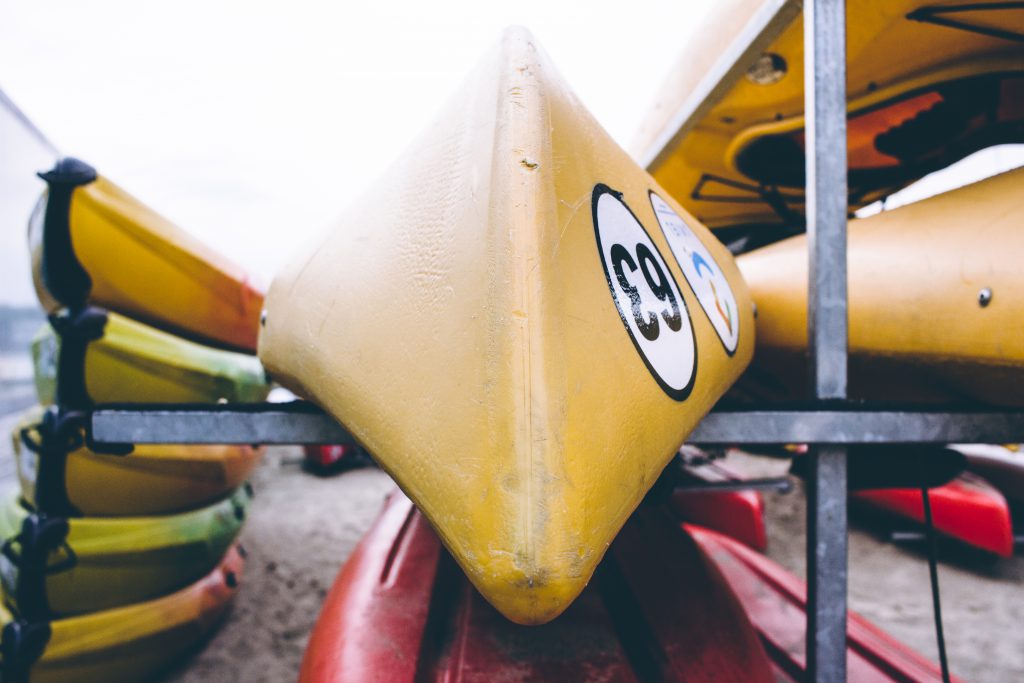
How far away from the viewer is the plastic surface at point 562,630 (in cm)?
81

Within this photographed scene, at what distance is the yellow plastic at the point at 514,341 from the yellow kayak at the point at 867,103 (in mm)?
668

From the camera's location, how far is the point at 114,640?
144cm

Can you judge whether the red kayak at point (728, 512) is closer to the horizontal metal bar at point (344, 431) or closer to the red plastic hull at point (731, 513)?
the red plastic hull at point (731, 513)

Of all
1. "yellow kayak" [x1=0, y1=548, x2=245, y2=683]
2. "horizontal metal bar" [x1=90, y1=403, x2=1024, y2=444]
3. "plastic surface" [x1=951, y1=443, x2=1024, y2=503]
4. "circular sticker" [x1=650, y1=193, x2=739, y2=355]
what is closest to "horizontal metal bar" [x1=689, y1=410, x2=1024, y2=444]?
"horizontal metal bar" [x1=90, y1=403, x2=1024, y2=444]

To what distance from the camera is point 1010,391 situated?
0.77 m

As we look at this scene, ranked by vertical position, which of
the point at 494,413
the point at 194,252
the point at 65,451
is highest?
the point at 194,252

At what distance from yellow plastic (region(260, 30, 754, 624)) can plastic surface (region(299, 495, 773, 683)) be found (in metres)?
0.45

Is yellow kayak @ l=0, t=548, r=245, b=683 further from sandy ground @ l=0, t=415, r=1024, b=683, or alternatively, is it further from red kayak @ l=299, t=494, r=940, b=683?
red kayak @ l=299, t=494, r=940, b=683

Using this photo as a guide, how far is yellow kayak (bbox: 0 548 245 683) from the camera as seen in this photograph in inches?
51.6

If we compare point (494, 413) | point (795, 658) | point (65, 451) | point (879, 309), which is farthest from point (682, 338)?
point (65, 451)

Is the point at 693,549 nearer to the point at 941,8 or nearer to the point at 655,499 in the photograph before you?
the point at 655,499

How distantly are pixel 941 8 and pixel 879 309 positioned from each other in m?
0.67

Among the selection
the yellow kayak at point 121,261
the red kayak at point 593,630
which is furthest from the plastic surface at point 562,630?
the yellow kayak at point 121,261

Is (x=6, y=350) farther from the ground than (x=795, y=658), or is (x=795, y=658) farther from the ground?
(x=6, y=350)
